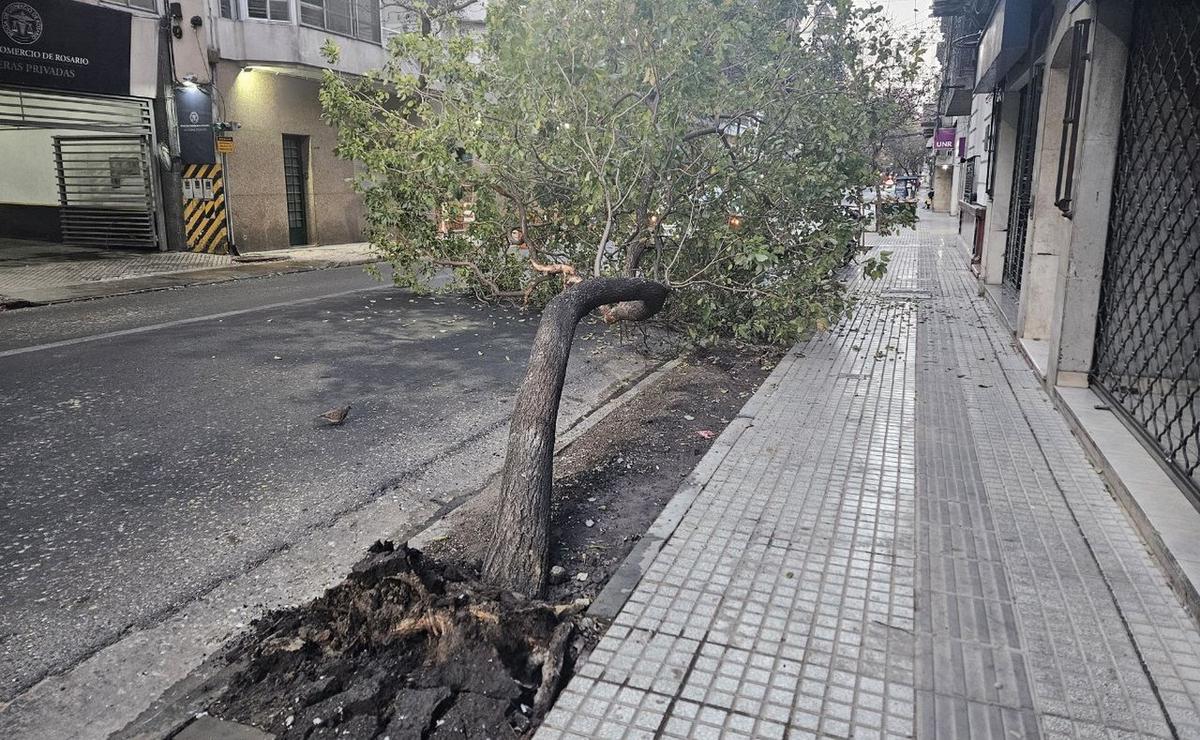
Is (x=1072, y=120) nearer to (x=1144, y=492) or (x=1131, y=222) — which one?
(x=1131, y=222)

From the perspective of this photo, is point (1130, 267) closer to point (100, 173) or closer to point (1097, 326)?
point (1097, 326)

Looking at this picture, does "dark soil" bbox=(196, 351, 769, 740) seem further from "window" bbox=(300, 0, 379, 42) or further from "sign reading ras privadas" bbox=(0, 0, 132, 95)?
"window" bbox=(300, 0, 379, 42)

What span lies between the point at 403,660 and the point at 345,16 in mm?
21577

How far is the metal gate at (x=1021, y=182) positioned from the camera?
11117mm

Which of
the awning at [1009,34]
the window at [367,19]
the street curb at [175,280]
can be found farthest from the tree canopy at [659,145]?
the window at [367,19]

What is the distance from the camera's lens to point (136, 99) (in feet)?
60.6

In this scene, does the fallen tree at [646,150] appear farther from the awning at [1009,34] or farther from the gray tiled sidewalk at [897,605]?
the awning at [1009,34]

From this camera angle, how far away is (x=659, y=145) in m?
7.16

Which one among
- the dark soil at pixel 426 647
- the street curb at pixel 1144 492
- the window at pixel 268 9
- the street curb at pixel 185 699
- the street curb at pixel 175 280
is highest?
the window at pixel 268 9

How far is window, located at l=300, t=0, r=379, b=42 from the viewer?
2039 centimetres

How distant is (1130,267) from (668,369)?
400 cm

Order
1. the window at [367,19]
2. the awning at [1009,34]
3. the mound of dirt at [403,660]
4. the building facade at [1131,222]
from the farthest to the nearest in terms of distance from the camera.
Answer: the window at [367,19] → the awning at [1009,34] → the building facade at [1131,222] → the mound of dirt at [403,660]

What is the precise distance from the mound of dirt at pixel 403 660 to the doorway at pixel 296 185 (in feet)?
68.2

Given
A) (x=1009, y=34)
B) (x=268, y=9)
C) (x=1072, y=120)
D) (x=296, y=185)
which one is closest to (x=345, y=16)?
(x=268, y=9)
